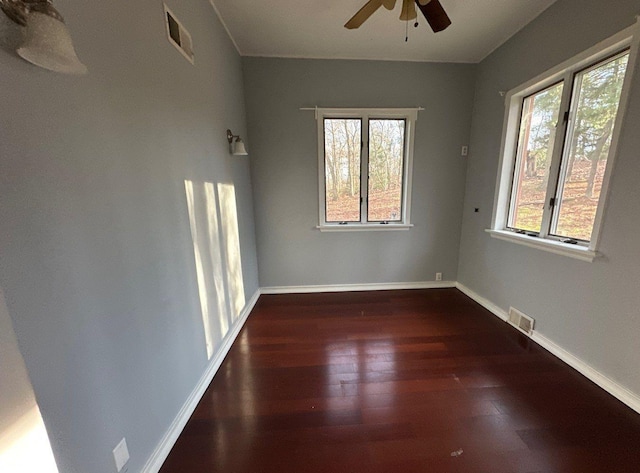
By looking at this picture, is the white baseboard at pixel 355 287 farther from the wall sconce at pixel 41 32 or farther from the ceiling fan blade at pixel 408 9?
the wall sconce at pixel 41 32

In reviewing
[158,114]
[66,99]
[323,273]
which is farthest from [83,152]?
[323,273]

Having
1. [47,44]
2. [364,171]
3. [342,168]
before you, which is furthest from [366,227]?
[47,44]

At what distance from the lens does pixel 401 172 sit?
3.29 metres

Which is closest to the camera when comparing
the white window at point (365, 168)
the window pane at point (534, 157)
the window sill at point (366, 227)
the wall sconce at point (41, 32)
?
the wall sconce at point (41, 32)

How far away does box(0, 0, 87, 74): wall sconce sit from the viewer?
64 centimetres

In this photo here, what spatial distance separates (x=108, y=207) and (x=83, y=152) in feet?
0.70

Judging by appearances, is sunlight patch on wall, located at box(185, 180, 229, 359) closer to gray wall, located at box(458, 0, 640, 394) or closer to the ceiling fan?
the ceiling fan

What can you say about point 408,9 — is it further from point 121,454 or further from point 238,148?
point 121,454

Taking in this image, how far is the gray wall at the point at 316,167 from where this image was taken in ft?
9.82

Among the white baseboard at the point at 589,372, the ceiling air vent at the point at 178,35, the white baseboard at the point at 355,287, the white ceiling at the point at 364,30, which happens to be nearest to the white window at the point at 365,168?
the white ceiling at the point at 364,30

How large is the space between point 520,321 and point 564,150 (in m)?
1.56

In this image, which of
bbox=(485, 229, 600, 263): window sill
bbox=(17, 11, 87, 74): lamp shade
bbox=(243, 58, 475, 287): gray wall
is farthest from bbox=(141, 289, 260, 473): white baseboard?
bbox=(485, 229, 600, 263): window sill

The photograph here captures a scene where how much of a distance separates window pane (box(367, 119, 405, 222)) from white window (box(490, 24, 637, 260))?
3.57 feet

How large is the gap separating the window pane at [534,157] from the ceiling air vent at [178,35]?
9.54 ft
